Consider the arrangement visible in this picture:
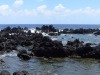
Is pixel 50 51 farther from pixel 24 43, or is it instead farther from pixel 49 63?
pixel 24 43

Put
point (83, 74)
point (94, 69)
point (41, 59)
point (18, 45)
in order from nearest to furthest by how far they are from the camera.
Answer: point (83, 74)
point (94, 69)
point (41, 59)
point (18, 45)

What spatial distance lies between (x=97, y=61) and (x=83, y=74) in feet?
41.8

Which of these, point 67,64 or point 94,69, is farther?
point 67,64

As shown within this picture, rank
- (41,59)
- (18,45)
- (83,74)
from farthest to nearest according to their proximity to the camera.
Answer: (18,45), (41,59), (83,74)

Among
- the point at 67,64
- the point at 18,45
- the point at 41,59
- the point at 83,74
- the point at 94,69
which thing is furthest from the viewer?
the point at 18,45

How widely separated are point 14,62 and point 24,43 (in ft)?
93.6

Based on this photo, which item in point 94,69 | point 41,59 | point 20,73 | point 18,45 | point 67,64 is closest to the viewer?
point 20,73

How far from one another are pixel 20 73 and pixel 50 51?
22886mm

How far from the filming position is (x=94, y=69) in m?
47.9

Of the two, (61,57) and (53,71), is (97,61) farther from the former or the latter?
(53,71)

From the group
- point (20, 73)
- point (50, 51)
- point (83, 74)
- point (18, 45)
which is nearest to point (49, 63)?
point (50, 51)

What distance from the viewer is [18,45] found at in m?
81.9

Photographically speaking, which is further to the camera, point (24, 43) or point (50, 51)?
point (24, 43)

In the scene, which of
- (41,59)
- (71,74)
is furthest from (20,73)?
(41,59)
